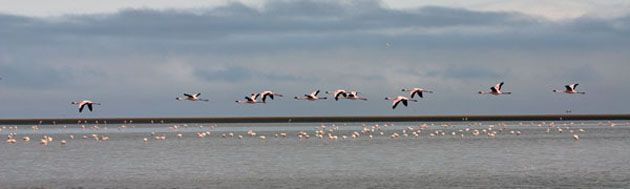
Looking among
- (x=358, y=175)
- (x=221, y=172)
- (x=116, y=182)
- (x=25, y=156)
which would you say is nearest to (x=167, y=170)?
(x=221, y=172)

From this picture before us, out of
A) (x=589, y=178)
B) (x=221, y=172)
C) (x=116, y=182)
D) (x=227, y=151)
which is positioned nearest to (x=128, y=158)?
(x=227, y=151)

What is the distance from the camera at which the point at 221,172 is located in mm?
48344

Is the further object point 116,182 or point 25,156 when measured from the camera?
point 25,156

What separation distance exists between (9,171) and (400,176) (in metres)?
20.1

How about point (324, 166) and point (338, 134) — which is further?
point (338, 134)

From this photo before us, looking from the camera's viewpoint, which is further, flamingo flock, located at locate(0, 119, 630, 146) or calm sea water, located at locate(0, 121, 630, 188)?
flamingo flock, located at locate(0, 119, 630, 146)

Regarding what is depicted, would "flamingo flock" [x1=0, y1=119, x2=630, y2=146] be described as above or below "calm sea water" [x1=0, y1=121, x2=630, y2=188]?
above

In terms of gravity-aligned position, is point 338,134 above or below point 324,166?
above

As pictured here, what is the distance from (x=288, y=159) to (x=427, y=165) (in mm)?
9405

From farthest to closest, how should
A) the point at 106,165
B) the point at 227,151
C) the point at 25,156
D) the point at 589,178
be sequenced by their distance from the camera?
the point at 227,151 → the point at 25,156 → the point at 106,165 → the point at 589,178

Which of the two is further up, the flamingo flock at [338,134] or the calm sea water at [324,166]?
the flamingo flock at [338,134]

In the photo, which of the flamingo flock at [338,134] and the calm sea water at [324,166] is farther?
the flamingo flock at [338,134]

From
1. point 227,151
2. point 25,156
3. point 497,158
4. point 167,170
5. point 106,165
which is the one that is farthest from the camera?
point 227,151

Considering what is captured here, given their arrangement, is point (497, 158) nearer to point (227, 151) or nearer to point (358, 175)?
Result: point (358, 175)
